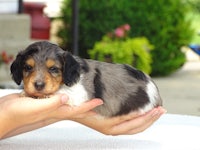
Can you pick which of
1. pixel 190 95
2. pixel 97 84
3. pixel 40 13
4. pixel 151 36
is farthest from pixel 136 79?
pixel 40 13

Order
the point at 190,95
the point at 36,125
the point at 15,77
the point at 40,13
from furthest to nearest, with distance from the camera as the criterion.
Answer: the point at 40,13 < the point at 190,95 < the point at 36,125 < the point at 15,77

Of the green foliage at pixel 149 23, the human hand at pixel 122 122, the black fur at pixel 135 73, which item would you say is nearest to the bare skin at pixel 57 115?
the human hand at pixel 122 122

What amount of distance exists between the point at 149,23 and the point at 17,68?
9.68 m

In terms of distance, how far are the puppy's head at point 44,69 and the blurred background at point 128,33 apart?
7856 millimetres

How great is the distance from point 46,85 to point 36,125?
35 centimetres

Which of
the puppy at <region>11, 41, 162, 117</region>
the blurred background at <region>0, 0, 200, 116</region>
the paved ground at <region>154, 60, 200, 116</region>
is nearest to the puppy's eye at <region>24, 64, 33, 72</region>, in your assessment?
the puppy at <region>11, 41, 162, 117</region>

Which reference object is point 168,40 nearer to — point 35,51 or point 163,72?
point 163,72

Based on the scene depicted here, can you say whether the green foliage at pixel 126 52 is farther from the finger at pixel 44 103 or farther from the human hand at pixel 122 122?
the finger at pixel 44 103

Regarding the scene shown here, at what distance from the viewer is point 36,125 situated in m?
2.39

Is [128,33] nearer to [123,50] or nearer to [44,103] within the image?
[123,50]

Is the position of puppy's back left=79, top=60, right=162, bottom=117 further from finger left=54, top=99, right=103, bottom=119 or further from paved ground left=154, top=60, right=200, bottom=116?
paved ground left=154, top=60, right=200, bottom=116

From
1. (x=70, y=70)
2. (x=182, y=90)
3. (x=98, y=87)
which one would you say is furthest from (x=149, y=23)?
(x=70, y=70)

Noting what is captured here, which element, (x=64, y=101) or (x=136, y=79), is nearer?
(x=64, y=101)

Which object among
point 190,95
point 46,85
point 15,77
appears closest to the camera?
point 46,85
